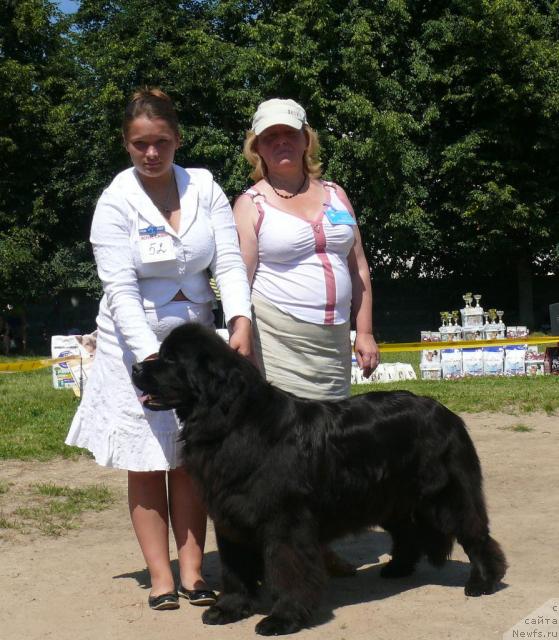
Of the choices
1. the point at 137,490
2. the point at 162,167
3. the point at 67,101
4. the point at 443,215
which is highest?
the point at 67,101

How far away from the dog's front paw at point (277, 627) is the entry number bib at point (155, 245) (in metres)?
1.61

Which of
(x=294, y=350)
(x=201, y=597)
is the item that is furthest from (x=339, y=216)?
(x=201, y=597)

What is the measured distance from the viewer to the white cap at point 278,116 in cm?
424

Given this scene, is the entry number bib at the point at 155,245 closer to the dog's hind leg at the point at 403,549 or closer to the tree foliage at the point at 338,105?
the dog's hind leg at the point at 403,549

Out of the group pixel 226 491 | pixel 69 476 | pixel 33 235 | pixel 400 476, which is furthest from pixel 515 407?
pixel 33 235

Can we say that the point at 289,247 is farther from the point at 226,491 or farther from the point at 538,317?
the point at 538,317

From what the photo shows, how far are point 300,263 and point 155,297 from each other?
2.42ft

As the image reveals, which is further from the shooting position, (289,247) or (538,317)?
(538,317)

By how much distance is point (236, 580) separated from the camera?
3.95 m

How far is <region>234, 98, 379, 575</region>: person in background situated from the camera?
4.30m

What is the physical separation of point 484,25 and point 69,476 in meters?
20.2

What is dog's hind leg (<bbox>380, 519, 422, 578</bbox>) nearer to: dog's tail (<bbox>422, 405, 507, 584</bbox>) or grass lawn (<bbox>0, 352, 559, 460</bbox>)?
dog's tail (<bbox>422, 405, 507, 584</bbox>)

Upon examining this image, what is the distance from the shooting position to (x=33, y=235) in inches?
1081

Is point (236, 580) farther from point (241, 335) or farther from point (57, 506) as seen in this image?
point (57, 506)
